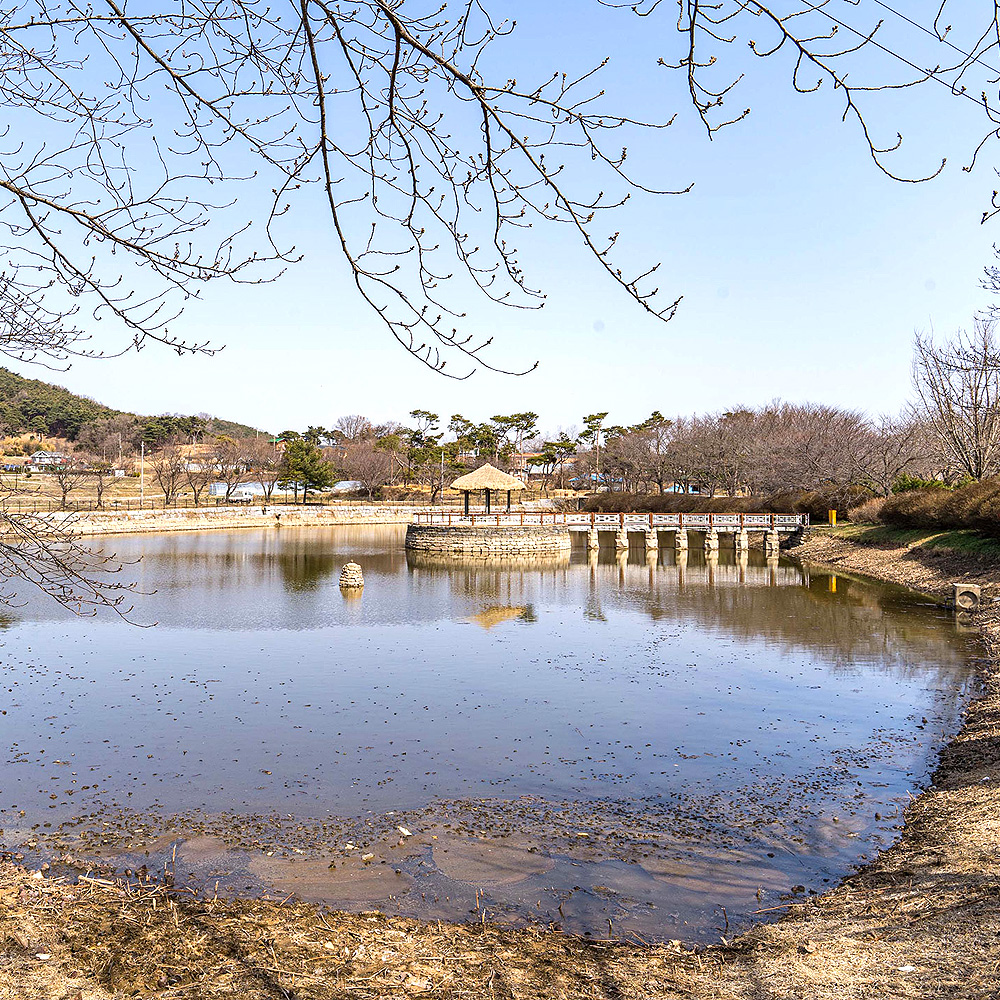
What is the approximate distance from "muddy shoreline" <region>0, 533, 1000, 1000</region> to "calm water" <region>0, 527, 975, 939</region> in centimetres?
55

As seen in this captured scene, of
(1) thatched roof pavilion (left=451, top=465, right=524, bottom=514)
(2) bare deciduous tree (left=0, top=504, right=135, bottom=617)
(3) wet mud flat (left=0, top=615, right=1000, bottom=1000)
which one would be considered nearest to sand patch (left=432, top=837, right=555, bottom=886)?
(3) wet mud flat (left=0, top=615, right=1000, bottom=1000)

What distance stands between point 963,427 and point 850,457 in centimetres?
1073

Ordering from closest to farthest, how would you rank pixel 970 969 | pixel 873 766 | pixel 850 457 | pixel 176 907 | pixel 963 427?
pixel 970 969, pixel 176 907, pixel 873 766, pixel 963 427, pixel 850 457

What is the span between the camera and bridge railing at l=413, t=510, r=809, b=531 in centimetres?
3828

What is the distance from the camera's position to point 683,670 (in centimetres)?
1378

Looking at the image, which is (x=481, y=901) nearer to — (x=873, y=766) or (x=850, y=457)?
(x=873, y=766)

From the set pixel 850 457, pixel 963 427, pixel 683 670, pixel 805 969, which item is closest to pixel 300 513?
pixel 850 457

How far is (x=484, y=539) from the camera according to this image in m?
35.0

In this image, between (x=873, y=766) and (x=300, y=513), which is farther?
(x=300, y=513)

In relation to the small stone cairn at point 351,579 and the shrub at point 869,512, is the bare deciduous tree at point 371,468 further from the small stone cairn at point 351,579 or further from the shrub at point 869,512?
the small stone cairn at point 351,579

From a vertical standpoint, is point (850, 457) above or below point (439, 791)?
above

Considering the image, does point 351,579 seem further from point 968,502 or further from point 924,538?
point 924,538

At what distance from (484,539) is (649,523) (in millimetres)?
9433

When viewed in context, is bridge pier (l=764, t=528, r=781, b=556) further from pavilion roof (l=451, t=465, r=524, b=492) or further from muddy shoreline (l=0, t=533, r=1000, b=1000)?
muddy shoreline (l=0, t=533, r=1000, b=1000)
